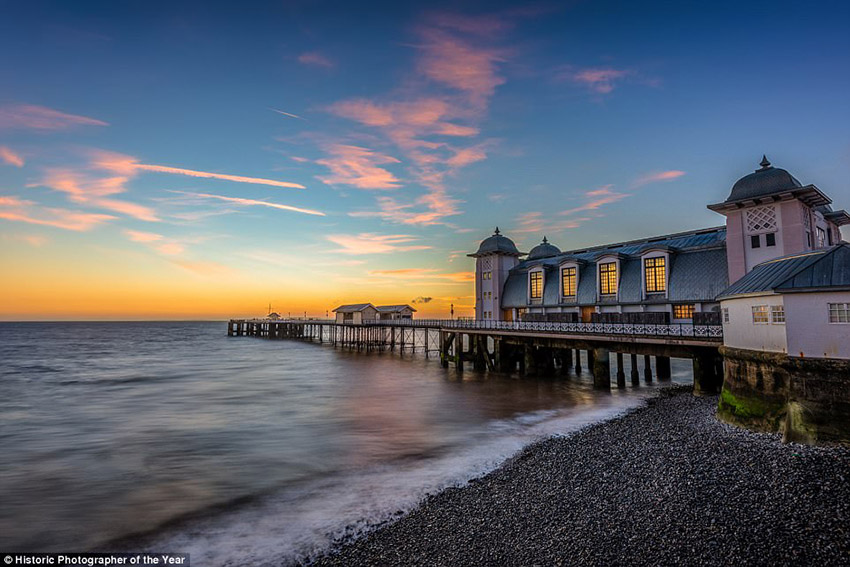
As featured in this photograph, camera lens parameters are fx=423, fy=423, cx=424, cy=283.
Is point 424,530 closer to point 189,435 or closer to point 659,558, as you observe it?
point 659,558

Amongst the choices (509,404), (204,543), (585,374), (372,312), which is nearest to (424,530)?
(204,543)

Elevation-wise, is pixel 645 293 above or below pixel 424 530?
above

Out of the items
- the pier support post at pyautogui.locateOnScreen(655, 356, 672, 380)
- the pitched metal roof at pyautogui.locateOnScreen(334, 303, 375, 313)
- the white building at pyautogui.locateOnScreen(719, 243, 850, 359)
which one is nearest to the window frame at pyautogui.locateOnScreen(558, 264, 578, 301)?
the pier support post at pyautogui.locateOnScreen(655, 356, 672, 380)

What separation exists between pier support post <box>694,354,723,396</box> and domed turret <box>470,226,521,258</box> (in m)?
20.0

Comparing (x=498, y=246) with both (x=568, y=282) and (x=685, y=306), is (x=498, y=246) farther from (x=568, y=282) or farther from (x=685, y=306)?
(x=685, y=306)

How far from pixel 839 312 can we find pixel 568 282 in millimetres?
21361

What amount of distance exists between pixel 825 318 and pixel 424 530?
39.1 feet

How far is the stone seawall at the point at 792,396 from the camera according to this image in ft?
34.8

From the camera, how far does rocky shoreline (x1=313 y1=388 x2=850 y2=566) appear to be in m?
6.97

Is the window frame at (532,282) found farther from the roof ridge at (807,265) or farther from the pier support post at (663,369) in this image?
the roof ridge at (807,265)

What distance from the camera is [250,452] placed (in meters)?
16.2

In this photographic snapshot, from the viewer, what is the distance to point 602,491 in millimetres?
9609

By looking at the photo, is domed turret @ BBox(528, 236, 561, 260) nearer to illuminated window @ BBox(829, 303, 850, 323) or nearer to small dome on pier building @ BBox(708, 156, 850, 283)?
small dome on pier building @ BBox(708, 156, 850, 283)

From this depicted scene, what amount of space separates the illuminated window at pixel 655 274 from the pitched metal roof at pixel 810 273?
13395 mm
